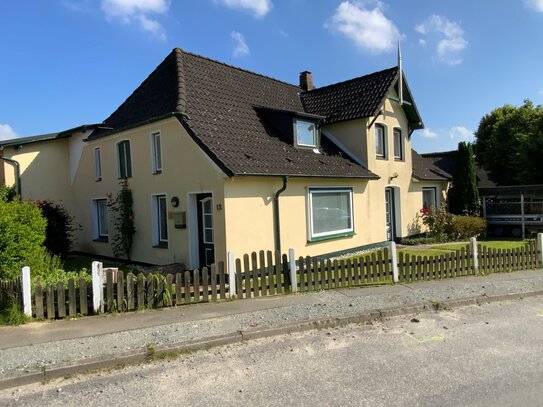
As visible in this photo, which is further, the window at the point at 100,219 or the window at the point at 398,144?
the window at the point at 398,144

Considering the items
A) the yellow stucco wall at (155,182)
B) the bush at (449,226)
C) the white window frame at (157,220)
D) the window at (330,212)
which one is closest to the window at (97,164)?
the yellow stucco wall at (155,182)

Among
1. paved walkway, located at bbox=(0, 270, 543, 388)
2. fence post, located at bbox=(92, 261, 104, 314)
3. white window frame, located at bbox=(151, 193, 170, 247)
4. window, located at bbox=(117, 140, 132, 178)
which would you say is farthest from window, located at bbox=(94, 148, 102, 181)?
paved walkway, located at bbox=(0, 270, 543, 388)

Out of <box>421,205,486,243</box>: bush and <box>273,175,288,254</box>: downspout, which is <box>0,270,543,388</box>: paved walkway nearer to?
<box>273,175,288,254</box>: downspout

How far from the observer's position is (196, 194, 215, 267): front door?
11398mm

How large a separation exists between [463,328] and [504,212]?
16.0 m

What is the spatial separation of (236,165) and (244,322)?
4.79m

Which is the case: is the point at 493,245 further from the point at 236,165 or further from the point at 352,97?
the point at 236,165

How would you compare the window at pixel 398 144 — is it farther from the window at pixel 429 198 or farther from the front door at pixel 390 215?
the window at pixel 429 198

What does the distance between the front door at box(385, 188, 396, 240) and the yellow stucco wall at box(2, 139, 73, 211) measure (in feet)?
42.1

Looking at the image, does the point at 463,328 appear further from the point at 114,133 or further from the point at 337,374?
the point at 114,133

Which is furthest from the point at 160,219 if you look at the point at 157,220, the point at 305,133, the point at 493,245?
the point at 493,245

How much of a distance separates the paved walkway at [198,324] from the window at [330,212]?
4087 mm

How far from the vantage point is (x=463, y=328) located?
660 cm

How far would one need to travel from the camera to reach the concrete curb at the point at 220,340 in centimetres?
488
